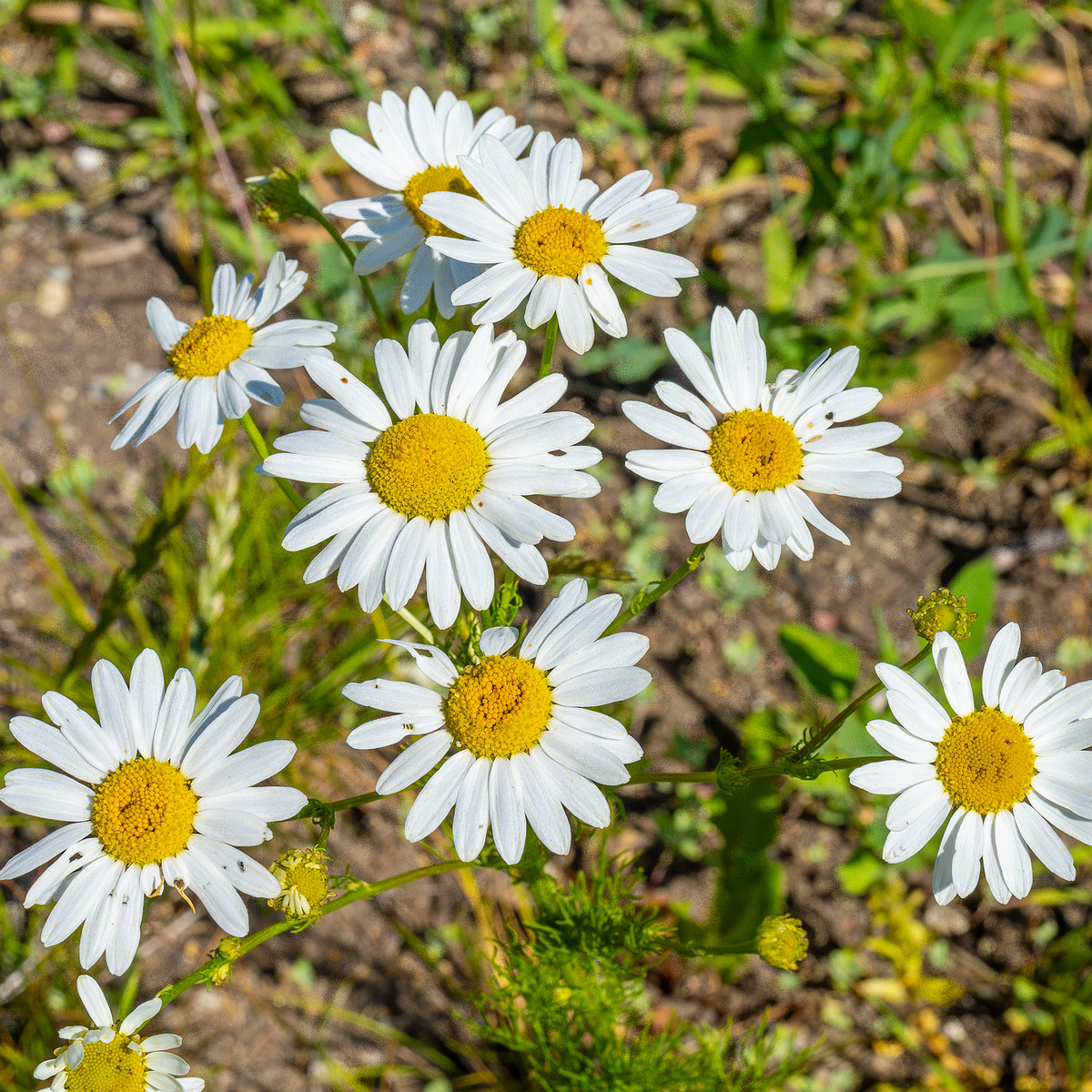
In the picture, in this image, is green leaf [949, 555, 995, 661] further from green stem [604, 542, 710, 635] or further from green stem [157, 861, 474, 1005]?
green stem [157, 861, 474, 1005]

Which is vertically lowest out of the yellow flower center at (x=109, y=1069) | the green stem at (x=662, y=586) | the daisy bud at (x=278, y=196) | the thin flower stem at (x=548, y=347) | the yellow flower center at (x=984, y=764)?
the yellow flower center at (x=109, y=1069)

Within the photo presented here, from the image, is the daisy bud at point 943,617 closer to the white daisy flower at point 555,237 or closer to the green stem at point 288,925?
the white daisy flower at point 555,237

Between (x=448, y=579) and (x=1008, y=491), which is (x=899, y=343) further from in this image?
(x=448, y=579)

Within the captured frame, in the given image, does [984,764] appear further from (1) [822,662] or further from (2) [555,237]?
(2) [555,237]

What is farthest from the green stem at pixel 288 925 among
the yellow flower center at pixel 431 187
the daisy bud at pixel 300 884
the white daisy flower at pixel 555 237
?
the yellow flower center at pixel 431 187

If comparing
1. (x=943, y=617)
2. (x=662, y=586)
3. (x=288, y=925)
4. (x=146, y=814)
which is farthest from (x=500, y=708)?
(x=943, y=617)

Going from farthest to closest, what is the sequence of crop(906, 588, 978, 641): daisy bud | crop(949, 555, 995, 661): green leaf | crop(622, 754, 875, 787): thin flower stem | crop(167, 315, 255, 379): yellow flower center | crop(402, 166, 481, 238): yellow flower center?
1. crop(949, 555, 995, 661): green leaf
2. crop(402, 166, 481, 238): yellow flower center
3. crop(167, 315, 255, 379): yellow flower center
4. crop(906, 588, 978, 641): daisy bud
5. crop(622, 754, 875, 787): thin flower stem

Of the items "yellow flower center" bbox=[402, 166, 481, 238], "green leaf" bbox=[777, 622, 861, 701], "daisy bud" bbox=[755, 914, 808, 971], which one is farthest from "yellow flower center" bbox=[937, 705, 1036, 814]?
"yellow flower center" bbox=[402, 166, 481, 238]

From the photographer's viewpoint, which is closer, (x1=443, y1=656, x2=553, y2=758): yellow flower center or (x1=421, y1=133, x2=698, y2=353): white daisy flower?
(x1=443, y1=656, x2=553, y2=758): yellow flower center
